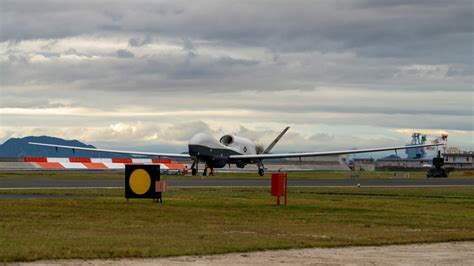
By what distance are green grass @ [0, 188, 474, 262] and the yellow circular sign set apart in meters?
0.54

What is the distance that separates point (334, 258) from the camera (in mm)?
18172

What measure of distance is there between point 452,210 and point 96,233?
1695 cm

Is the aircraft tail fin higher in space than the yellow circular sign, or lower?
higher

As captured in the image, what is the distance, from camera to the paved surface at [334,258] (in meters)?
17.1

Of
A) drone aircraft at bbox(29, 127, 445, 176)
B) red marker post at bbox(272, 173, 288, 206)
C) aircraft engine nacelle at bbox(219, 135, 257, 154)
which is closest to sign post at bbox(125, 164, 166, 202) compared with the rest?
red marker post at bbox(272, 173, 288, 206)

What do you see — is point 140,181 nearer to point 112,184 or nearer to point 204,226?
point 204,226

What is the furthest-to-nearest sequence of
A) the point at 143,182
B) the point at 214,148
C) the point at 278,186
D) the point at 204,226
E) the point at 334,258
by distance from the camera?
the point at 214,148, the point at 278,186, the point at 143,182, the point at 204,226, the point at 334,258

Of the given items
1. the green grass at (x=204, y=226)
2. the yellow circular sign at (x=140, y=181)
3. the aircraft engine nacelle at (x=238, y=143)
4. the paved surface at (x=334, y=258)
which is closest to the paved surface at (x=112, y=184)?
the yellow circular sign at (x=140, y=181)

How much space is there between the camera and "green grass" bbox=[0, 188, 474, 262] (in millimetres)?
19359

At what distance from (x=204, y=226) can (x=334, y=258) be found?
25.4 feet

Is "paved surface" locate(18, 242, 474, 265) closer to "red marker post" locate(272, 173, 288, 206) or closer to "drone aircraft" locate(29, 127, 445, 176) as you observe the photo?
"red marker post" locate(272, 173, 288, 206)

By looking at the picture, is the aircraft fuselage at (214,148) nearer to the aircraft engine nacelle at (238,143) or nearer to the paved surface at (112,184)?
the aircraft engine nacelle at (238,143)

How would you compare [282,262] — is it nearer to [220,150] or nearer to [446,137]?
[220,150]

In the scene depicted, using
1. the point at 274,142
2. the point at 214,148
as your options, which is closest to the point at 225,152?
the point at 214,148
